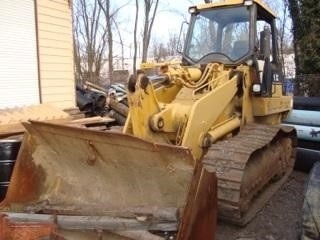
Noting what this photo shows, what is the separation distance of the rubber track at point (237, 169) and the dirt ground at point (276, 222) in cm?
14

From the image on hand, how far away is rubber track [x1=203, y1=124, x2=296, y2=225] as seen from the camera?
4.64 meters

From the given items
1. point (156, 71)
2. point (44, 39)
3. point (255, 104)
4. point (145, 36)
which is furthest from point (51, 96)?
point (145, 36)

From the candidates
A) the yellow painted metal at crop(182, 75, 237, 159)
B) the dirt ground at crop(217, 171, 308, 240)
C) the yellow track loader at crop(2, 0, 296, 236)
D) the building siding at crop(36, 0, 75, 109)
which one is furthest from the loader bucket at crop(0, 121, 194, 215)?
the building siding at crop(36, 0, 75, 109)

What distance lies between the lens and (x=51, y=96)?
10.1 m

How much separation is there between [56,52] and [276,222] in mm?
6495

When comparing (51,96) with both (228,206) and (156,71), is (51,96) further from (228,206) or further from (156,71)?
(228,206)

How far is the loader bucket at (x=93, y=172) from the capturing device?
3807 mm

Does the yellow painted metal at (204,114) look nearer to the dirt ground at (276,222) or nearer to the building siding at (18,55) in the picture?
the dirt ground at (276,222)

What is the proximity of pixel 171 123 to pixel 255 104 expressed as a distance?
5.36 ft

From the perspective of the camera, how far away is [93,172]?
15.0 ft

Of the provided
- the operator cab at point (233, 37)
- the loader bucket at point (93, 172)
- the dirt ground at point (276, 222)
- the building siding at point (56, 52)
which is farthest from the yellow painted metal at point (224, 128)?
the building siding at point (56, 52)

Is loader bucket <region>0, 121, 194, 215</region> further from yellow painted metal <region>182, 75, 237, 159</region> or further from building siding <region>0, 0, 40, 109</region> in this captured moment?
building siding <region>0, 0, 40, 109</region>

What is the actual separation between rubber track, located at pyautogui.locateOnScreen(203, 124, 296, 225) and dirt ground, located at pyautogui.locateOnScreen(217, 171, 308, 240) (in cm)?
14

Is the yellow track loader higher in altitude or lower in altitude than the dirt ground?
higher
